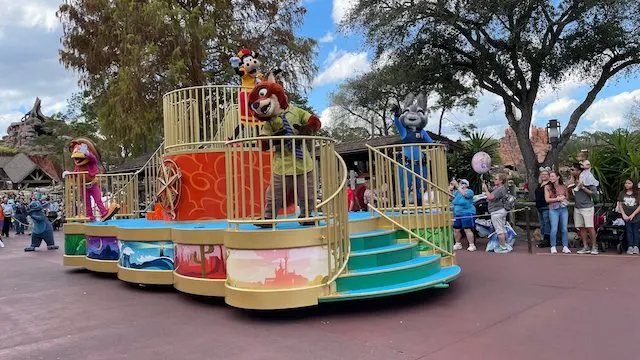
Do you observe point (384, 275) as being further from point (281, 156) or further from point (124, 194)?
point (124, 194)

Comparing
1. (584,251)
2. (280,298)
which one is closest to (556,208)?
(584,251)

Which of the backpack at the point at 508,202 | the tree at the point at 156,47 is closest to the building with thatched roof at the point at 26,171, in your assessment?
the tree at the point at 156,47

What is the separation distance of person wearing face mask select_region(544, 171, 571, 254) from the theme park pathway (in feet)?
6.43

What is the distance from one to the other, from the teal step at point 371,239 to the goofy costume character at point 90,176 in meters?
5.38

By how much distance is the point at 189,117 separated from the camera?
870 centimetres

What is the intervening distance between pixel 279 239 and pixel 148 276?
280cm

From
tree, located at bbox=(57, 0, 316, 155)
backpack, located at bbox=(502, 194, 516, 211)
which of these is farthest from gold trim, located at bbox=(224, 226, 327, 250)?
tree, located at bbox=(57, 0, 316, 155)

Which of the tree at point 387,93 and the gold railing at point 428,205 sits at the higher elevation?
the tree at point 387,93

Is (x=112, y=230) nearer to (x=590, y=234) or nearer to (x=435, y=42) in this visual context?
(x=590, y=234)

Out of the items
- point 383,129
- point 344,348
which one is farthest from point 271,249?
point 383,129

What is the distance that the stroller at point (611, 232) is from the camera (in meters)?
9.75

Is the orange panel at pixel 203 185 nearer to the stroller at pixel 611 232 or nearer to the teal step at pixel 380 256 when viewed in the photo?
the teal step at pixel 380 256

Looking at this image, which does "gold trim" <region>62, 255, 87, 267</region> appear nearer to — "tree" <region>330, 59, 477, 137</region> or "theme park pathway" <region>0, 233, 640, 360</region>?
"theme park pathway" <region>0, 233, 640, 360</region>

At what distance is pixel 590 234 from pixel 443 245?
3.97m
